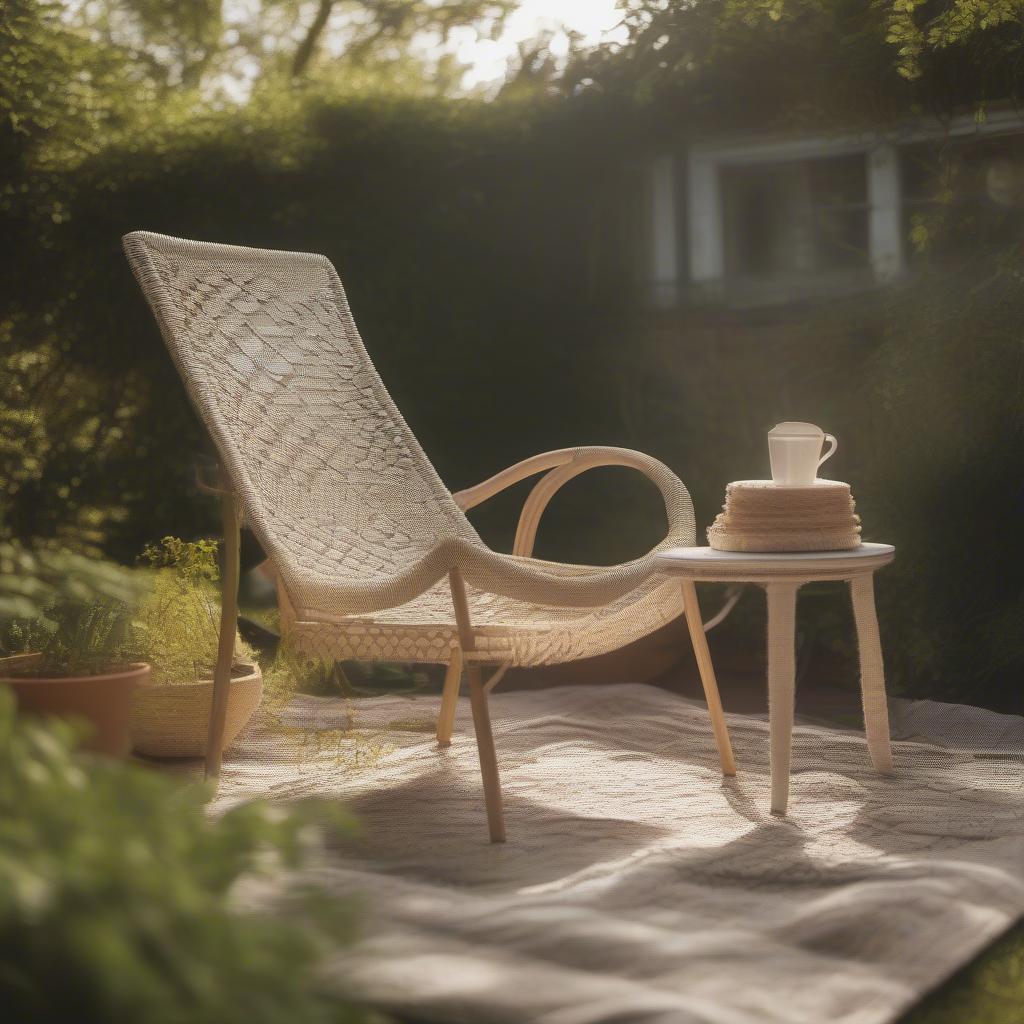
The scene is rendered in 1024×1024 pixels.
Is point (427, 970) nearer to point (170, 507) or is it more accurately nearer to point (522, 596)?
point (522, 596)

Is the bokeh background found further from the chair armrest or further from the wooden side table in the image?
the wooden side table

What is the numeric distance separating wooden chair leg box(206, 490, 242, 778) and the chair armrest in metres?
0.67

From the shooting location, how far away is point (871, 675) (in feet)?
9.56

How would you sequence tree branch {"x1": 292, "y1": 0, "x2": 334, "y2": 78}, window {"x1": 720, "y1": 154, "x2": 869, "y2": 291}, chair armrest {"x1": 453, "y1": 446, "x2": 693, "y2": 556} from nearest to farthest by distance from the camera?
chair armrest {"x1": 453, "y1": 446, "x2": 693, "y2": 556} < window {"x1": 720, "y1": 154, "x2": 869, "y2": 291} < tree branch {"x1": 292, "y1": 0, "x2": 334, "y2": 78}

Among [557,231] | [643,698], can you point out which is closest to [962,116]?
[557,231]

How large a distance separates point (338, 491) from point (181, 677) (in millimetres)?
566

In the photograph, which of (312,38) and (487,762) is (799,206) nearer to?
(487,762)

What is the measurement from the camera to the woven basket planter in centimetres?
304

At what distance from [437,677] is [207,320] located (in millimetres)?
1720

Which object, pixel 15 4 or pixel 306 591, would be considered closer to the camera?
pixel 306 591

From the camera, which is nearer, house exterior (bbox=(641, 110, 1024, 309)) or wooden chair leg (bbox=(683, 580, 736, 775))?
wooden chair leg (bbox=(683, 580, 736, 775))

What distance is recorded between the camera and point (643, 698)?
368cm

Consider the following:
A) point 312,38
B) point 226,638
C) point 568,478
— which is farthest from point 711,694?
point 312,38

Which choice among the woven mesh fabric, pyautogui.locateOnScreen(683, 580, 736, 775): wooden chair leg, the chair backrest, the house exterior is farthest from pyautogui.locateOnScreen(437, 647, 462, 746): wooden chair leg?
the house exterior
